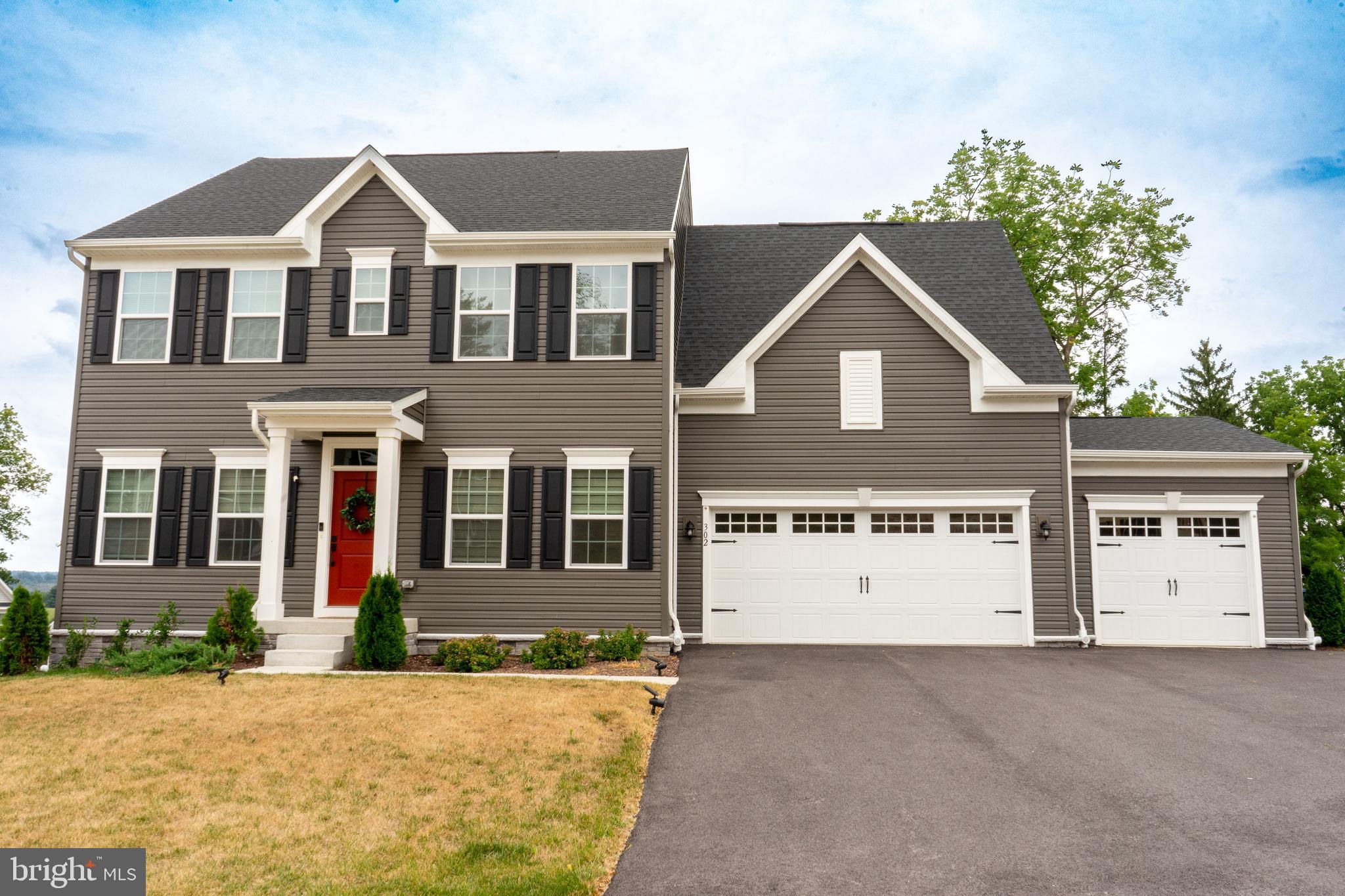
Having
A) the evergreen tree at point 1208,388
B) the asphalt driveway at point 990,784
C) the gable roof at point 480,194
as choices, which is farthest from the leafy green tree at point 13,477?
the evergreen tree at point 1208,388

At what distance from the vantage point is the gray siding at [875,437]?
12.1 m

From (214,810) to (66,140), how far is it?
1614 centimetres

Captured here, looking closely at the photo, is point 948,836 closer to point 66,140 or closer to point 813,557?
point 813,557

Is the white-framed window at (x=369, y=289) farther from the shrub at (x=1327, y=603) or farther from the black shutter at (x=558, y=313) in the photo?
the shrub at (x=1327, y=603)

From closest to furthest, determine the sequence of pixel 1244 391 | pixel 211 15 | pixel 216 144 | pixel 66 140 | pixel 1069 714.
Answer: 1. pixel 1069 714
2. pixel 211 15
3. pixel 66 140
4. pixel 216 144
5. pixel 1244 391

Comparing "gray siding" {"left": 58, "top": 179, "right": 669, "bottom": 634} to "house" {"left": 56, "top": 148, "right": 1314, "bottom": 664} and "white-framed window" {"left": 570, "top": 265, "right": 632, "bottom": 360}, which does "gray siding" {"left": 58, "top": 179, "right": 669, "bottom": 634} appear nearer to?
"house" {"left": 56, "top": 148, "right": 1314, "bottom": 664}

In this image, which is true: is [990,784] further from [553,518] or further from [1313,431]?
[1313,431]

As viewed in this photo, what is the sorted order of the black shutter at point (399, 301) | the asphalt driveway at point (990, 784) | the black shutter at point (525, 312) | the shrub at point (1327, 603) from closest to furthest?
the asphalt driveway at point (990, 784), the black shutter at point (525, 312), the black shutter at point (399, 301), the shrub at point (1327, 603)

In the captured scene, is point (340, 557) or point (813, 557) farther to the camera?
point (813, 557)

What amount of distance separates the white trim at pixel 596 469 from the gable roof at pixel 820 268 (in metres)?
2.05

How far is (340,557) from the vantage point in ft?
37.2

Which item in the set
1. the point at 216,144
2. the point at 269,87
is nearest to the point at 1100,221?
the point at 269,87

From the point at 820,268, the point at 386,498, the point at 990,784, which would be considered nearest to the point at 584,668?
the point at 386,498

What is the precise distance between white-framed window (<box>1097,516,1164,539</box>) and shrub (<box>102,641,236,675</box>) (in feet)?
44.2
